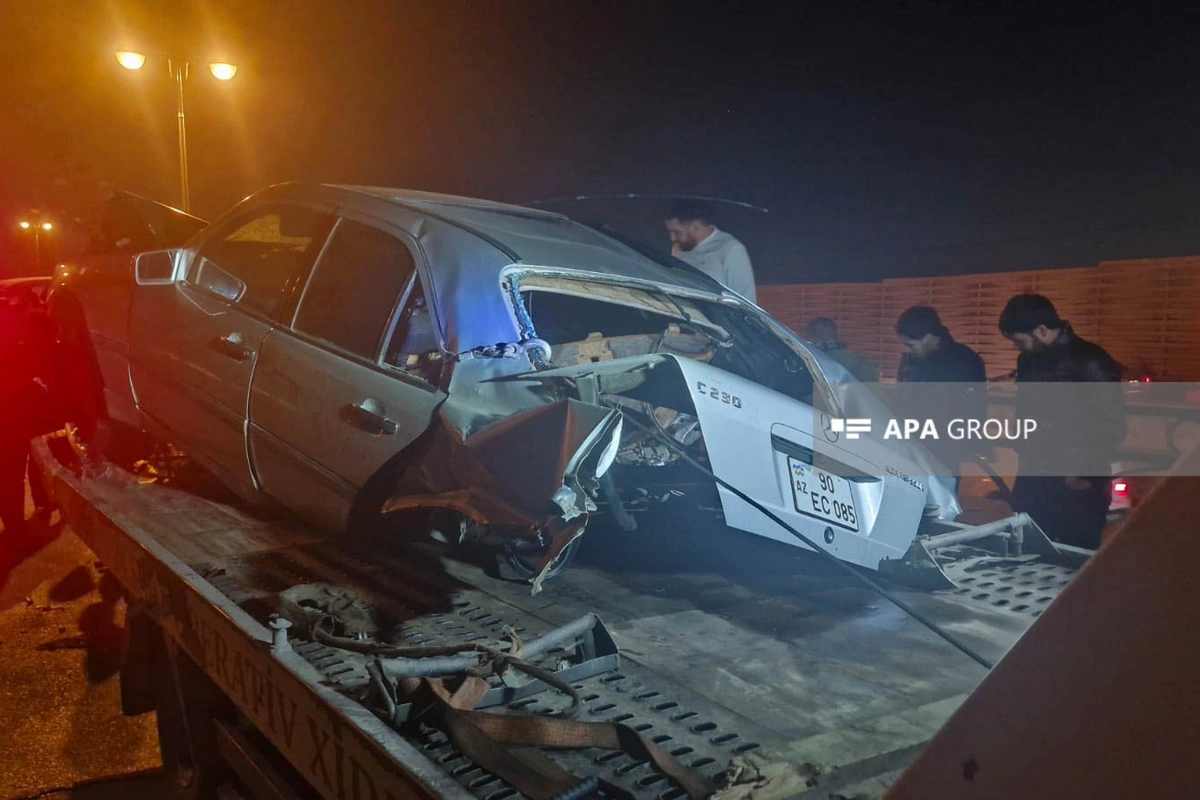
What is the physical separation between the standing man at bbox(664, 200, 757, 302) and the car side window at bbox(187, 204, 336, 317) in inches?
91.0

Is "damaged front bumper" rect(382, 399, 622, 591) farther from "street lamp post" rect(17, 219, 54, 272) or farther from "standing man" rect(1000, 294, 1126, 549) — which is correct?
"street lamp post" rect(17, 219, 54, 272)

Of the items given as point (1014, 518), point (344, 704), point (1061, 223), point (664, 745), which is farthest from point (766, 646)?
point (1061, 223)

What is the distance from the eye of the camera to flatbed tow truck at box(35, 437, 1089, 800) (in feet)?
5.83

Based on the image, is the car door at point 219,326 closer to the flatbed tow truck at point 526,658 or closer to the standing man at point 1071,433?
the flatbed tow truck at point 526,658

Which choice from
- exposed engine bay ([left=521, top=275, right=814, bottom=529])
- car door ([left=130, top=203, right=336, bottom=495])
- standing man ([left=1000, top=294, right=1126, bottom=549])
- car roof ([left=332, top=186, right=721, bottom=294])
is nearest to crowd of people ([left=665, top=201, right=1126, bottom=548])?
standing man ([left=1000, top=294, right=1126, bottom=549])

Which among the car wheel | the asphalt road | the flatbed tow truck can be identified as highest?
the car wheel

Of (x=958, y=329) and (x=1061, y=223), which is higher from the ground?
(x=1061, y=223)

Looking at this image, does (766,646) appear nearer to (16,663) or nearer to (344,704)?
(344,704)

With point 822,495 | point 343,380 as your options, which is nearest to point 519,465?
point 343,380

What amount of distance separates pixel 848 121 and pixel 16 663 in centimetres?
1598

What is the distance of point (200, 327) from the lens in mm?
3828

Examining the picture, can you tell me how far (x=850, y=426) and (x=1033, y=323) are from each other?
6.83 feet

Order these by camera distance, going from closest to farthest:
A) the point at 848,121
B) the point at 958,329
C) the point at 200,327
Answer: the point at 200,327 < the point at 958,329 < the point at 848,121

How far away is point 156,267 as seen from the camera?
414cm
